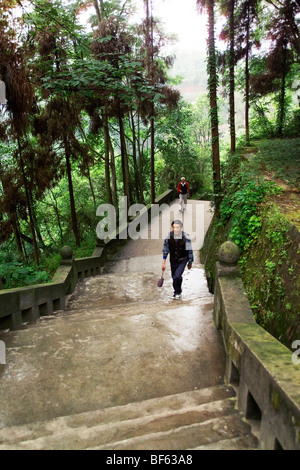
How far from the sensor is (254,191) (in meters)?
7.04

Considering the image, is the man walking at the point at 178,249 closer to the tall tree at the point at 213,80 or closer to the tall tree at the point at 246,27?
the tall tree at the point at 213,80

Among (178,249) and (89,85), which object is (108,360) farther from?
(89,85)

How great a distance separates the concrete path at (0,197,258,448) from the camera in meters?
3.30

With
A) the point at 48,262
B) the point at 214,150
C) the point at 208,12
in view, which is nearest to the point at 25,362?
the point at 48,262

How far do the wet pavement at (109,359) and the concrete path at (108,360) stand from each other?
1cm

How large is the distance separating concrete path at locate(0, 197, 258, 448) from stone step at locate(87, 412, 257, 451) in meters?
0.70

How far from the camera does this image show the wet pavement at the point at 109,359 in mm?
3322

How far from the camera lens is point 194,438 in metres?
2.39

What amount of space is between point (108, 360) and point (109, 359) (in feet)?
0.07

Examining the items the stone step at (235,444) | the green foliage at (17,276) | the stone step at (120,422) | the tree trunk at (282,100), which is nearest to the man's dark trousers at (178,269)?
the green foliage at (17,276)

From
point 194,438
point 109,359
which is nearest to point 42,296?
point 109,359

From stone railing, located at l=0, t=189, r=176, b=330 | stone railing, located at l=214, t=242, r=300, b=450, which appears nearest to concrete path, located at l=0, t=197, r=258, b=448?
stone railing, located at l=0, t=189, r=176, b=330
